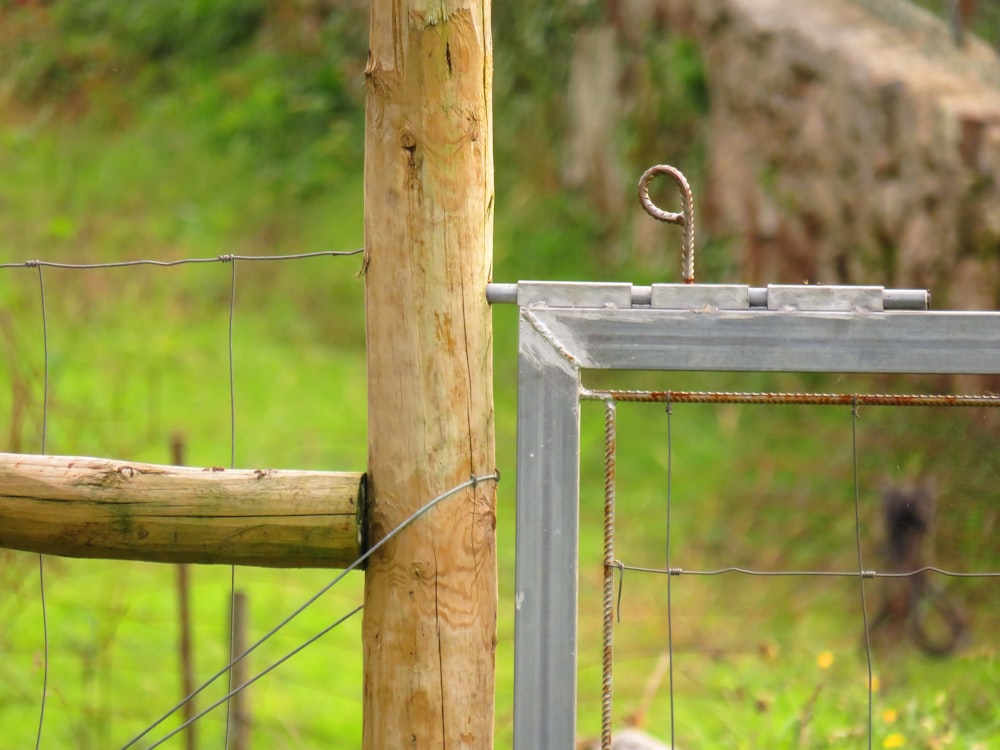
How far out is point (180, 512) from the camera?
156 centimetres

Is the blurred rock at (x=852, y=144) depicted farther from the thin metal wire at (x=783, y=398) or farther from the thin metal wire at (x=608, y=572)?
the thin metal wire at (x=608, y=572)

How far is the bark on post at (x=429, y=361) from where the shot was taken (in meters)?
1.50

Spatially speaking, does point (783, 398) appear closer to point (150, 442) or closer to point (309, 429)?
point (150, 442)

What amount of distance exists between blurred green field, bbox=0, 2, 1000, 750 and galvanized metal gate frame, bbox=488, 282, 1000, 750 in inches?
64.0

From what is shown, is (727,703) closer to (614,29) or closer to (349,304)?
(349,304)

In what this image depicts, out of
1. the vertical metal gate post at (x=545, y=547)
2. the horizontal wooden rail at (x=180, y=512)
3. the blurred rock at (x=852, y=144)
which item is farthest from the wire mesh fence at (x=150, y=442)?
the blurred rock at (x=852, y=144)

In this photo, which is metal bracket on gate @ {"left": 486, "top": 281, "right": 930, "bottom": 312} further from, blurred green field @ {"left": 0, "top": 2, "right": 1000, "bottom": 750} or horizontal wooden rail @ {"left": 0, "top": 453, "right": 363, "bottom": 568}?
blurred green field @ {"left": 0, "top": 2, "right": 1000, "bottom": 750}

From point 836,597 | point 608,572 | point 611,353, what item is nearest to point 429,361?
point 611,353

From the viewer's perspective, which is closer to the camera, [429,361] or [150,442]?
[429,361]

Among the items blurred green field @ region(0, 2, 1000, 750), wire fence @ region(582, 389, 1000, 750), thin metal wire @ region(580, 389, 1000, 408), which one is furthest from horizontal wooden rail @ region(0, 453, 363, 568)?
blurred green field @ region(0, 2, 1000, 750)

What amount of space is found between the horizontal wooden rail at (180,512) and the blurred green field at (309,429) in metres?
1.64

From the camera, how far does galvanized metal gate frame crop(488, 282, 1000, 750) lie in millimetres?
1441

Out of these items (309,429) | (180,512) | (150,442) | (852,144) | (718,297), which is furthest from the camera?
(309,429)

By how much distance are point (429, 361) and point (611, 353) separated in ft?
0.75
